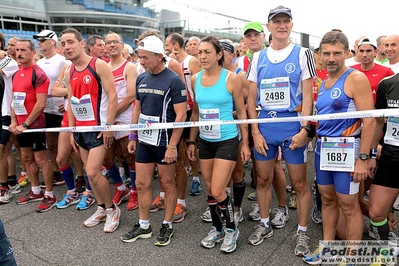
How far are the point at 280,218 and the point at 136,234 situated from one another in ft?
5.40

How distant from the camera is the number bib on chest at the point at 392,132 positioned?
2.64 m

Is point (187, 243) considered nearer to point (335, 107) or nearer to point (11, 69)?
point (335, 107)

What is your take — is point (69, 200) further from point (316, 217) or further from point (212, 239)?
point (316, 217)

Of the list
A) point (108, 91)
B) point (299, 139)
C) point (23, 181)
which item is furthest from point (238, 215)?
point (23, 181)

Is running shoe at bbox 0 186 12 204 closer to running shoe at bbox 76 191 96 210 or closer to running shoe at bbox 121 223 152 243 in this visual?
running shoe at bbox 76 191 96 210

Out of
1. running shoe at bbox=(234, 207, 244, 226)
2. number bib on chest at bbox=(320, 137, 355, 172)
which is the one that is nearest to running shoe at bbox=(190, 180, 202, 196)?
running shoe at bbox=(234, 207, 244, 226)

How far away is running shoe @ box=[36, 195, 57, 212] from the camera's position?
4285mm

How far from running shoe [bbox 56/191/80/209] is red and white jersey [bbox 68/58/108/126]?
1.28 metres

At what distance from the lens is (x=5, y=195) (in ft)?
15.5

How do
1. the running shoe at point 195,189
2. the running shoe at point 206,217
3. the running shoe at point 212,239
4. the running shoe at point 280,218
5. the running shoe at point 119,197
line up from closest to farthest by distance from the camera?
the running shoe at point 212,239 < the running shoe at point 280,218 < the running shoe at point 206,217 < the running shoe at point 119,197 < the running shoe at point 195,189

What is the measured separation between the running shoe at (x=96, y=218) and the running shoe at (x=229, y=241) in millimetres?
1610

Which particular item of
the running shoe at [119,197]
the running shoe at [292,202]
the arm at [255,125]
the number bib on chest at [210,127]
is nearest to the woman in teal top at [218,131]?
the number bib on chest at [210,127]

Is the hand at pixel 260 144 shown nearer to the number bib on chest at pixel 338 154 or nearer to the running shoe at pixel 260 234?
the number bib on chest at pixel 338 154

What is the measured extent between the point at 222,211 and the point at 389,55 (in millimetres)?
3034
